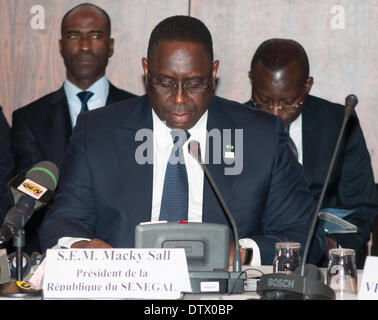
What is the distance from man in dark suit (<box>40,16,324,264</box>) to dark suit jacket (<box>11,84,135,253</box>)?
4.10 ft

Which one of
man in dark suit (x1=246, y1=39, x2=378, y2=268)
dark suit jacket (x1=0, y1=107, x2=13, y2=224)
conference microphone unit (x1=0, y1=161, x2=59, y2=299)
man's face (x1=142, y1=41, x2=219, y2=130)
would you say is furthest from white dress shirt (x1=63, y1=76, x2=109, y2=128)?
conference microphone unit (x1=0, y1=161, x2=59, y2=299)

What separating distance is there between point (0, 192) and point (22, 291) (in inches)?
87.0

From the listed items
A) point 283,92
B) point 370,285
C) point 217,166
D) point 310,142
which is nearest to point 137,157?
point 217,166

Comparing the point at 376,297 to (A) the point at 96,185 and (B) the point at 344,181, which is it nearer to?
(A) the point at 96,185

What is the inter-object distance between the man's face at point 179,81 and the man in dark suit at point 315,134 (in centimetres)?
126

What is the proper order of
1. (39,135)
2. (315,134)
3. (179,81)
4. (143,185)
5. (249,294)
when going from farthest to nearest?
(39,135) < (315,134) < (143,185) < (179,81) < (249,294)

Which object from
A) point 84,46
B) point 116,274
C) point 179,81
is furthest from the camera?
point 84,46

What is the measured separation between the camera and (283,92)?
3938mm

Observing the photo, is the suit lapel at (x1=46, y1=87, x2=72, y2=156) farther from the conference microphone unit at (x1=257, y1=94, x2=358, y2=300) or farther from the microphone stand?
the conference microphone unit at (x1=257, y1=94, x2=358, y2=300)

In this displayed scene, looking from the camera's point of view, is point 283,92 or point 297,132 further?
point 297,132

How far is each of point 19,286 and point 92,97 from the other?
2495mm

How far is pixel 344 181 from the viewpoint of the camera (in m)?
4.04

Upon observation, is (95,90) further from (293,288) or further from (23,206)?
(293,288)
